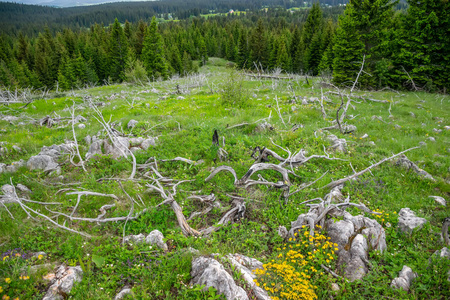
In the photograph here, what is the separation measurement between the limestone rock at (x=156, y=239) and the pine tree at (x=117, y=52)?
150 ft

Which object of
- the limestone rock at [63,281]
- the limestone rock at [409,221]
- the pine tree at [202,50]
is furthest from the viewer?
the pine tree at [202,50]

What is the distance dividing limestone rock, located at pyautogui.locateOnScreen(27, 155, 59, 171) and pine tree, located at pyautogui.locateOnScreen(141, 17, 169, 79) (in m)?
33.1

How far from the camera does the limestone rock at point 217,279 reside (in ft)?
8.82

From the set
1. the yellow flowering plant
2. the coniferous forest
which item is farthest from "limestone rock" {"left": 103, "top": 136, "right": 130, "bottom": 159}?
the coniferous forest

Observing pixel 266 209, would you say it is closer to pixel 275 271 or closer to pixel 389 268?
pixel 275 271

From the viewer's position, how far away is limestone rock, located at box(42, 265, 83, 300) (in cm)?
269

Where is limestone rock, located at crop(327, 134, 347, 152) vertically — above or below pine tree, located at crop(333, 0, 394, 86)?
below

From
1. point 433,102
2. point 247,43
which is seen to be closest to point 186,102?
point 433,102

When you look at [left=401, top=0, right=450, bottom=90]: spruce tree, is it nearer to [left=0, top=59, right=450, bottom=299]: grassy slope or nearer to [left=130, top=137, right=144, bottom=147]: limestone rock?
[left=0, top=59, right=450, bottom=299]: grassy slope

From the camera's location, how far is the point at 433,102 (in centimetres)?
1438

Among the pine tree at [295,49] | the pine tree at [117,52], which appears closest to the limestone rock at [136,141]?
the pine tree at [117,52]

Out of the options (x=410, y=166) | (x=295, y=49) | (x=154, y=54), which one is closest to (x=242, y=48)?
(x=295, y=49)

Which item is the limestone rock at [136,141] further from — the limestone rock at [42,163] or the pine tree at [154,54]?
the pine tree at [154,54]

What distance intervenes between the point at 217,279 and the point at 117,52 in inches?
2066
